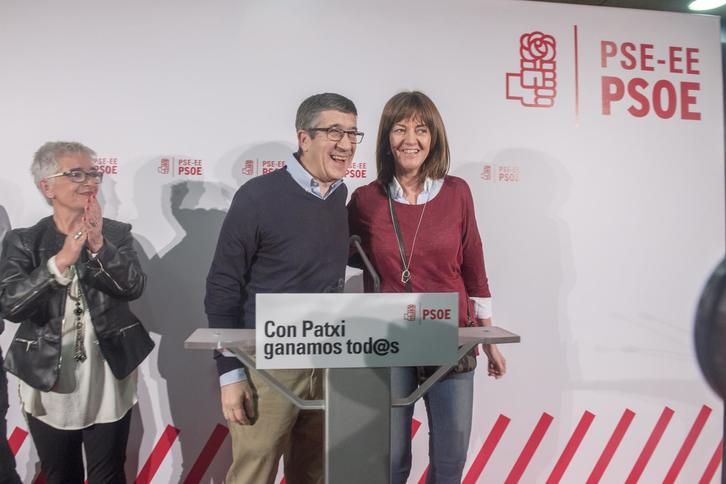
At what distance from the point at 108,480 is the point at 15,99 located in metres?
1.64

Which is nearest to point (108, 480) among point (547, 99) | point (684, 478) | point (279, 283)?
point (279, 283)

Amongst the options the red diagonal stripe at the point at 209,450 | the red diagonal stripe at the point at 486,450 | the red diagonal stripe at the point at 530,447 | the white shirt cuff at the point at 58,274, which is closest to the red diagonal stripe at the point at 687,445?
the red diagonal stripe at the point at 530,447

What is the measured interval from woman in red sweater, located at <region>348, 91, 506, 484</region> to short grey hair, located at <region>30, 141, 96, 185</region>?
1.15 metres

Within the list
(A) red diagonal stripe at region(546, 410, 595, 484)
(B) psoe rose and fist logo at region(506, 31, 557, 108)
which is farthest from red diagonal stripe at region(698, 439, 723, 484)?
(B) psoe rose and fist logo at region(506, 31, 557, 108)

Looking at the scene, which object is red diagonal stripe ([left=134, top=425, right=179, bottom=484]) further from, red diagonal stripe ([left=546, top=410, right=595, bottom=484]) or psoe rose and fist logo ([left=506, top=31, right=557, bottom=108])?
psoe rose and fist logo ([left=506, top=31, right=557, bottom=108])

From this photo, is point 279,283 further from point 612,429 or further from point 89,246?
point 612,429

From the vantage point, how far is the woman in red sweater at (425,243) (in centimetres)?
213

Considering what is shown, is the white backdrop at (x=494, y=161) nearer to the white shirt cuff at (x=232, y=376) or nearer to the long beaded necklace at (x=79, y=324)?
the long beaded necklace at (x=79, y=324)

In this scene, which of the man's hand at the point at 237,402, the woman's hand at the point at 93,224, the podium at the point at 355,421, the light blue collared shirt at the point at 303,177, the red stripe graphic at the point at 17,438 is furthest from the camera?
the red stripe graphic at the point at 17,438

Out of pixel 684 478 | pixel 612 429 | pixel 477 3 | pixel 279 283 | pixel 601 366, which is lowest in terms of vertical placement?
pixel 684 478

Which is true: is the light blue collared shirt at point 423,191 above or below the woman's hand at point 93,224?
above

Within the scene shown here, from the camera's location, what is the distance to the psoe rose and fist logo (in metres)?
2.69

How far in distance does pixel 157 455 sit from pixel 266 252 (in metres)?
1.30

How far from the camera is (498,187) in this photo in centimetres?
267
